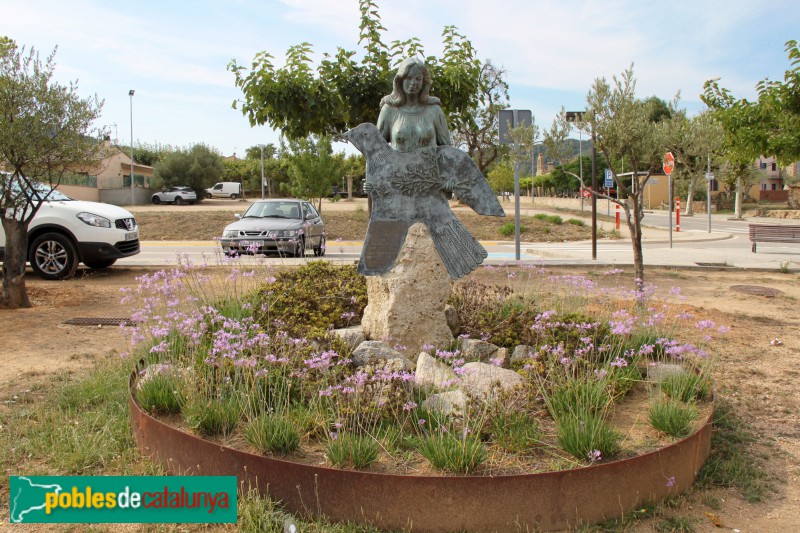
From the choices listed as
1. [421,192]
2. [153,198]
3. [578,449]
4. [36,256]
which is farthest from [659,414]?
[153,198]

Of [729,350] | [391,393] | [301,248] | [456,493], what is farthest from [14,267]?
[729,350]

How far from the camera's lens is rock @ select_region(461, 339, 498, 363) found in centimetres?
507

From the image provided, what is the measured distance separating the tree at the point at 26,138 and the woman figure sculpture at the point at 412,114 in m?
5.38

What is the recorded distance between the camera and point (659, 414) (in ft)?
12.4

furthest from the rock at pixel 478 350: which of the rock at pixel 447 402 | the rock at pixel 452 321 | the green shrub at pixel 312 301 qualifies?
the rock at pixel 447 402

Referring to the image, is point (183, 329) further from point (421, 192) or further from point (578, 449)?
point (578, 449)

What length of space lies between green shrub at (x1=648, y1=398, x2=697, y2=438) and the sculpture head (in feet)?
10.3

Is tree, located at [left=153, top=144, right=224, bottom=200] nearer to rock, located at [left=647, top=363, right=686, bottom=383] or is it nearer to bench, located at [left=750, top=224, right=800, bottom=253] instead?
bench, located at [left=750, top=224, right=800, bottom=253]

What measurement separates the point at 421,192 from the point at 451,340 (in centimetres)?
128

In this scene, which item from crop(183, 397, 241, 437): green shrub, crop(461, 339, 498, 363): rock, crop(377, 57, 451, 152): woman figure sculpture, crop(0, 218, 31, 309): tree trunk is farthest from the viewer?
crop(0, 218, 31, 309): tree trunk

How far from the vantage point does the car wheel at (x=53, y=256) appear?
1085 centimetres

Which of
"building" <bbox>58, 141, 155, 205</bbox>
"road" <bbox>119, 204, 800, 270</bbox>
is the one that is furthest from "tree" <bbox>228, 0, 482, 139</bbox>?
"building" <bbox>58, 141, 155, 205</bbox>

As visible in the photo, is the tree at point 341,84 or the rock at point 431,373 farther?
the tree at point 341,84

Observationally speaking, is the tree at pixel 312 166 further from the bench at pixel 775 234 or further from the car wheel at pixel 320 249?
the bench at pixel 775 234
